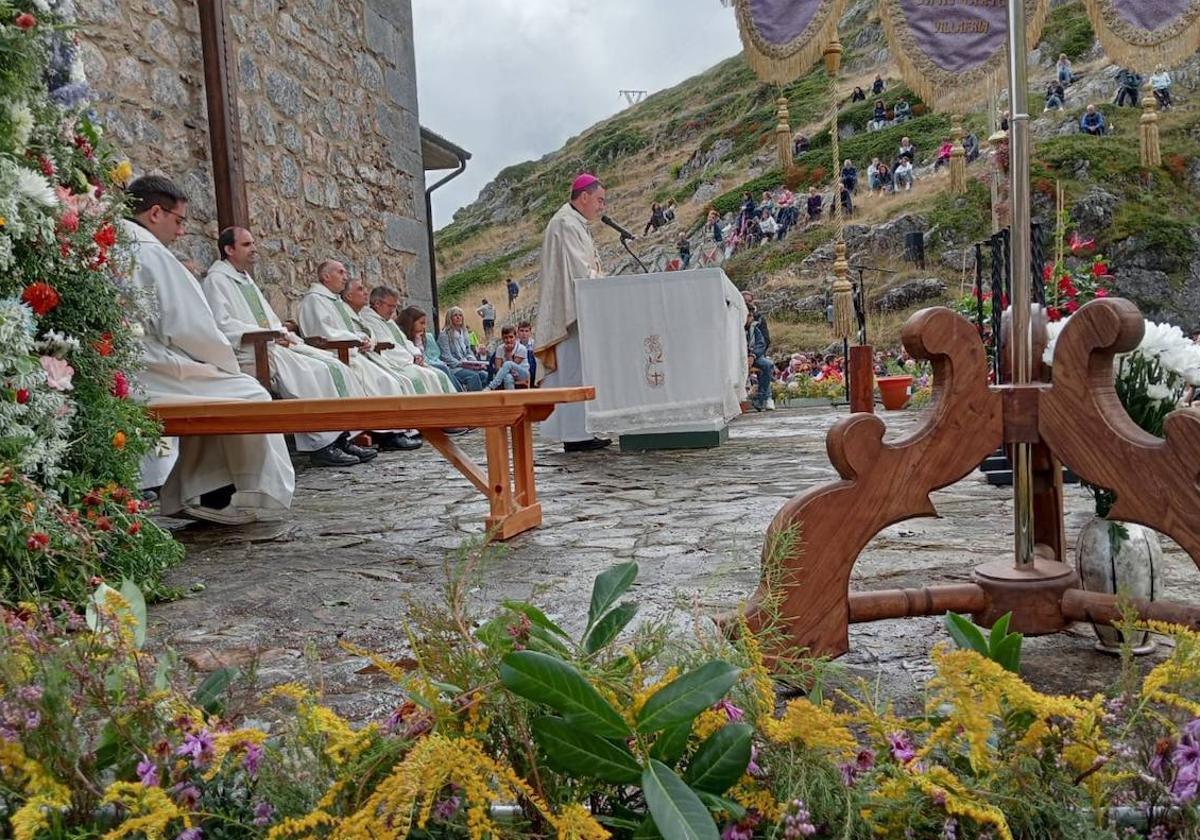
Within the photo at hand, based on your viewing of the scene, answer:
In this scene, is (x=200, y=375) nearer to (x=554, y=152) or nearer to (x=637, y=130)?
(x=637, y=130)

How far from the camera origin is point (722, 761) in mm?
1074

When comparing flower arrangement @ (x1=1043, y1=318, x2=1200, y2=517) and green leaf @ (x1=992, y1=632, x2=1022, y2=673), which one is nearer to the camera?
green leaf @ (x1=992, y1=632, x2=1022, y2=673)

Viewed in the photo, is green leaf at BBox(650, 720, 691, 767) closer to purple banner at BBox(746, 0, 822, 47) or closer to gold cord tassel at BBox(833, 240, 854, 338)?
purple banner at BBox(746, 0, 822, 47)

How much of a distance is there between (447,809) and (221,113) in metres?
6.87

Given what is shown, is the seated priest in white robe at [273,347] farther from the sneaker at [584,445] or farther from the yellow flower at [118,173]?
the yellow flower at [118,173]

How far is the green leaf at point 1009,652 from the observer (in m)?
1.26

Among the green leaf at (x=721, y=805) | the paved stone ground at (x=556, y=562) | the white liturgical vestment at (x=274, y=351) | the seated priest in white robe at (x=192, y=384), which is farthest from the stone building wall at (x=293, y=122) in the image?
the green leaf at (x=721, y=805)

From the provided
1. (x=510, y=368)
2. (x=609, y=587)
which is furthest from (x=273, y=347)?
(x=609, y=587)

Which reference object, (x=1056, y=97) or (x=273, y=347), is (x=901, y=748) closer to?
(x=273, y=347)

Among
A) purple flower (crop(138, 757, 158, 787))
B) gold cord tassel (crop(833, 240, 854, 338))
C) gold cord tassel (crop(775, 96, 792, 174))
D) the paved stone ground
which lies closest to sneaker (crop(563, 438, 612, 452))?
the paved stone ground

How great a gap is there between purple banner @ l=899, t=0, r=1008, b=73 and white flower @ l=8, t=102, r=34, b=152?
2146mm

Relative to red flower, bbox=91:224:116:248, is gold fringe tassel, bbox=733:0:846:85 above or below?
above

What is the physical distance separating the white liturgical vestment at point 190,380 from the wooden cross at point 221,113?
275 centimetres

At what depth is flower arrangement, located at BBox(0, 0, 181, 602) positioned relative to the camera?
2.49 meters
